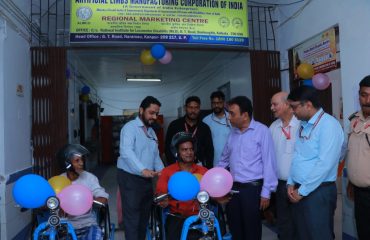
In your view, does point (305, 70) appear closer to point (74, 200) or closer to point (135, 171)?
point (135, 171)

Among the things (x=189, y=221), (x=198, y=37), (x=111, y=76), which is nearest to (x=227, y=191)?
(x=189, y=221)

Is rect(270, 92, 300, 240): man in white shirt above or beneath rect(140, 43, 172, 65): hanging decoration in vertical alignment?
beneath

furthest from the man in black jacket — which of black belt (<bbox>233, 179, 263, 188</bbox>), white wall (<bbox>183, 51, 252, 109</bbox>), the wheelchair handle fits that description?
white wall (<bbox>183, 51, 252, 109</bbox>)

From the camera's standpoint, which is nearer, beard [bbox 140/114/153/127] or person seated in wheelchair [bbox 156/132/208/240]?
person seated in wheelchair [bbox 156/132/208/240]

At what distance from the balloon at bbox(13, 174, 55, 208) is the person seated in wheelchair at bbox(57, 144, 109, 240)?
0.42 metres

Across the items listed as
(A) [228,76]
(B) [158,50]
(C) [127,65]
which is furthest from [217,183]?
(C) [127,65]

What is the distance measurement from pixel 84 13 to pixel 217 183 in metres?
2.55

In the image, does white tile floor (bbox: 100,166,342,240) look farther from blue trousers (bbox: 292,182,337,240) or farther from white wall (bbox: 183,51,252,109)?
white wall (bbox: 183,51,252,109)

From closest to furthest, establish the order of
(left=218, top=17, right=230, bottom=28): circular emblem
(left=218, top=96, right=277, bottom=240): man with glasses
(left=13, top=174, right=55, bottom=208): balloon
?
(left=13, top=174, right=55, bottom=208): balloon → (left=218, top=96, right=277, bottom=240): man with glasses → (left=218, top=17, right=230, bottom=28): circular emblem

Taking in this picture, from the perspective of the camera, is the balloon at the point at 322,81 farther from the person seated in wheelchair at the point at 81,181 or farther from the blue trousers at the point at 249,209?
the person seated in wheelchair at the point at 81,181

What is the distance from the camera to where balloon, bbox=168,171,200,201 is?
6.71 ft

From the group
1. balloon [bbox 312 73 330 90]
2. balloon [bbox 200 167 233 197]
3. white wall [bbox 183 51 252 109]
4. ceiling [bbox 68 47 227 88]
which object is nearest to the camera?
balloon [bbox 200 167 233 197]

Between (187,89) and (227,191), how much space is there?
9.65 metres

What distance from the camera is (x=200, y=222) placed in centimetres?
225
